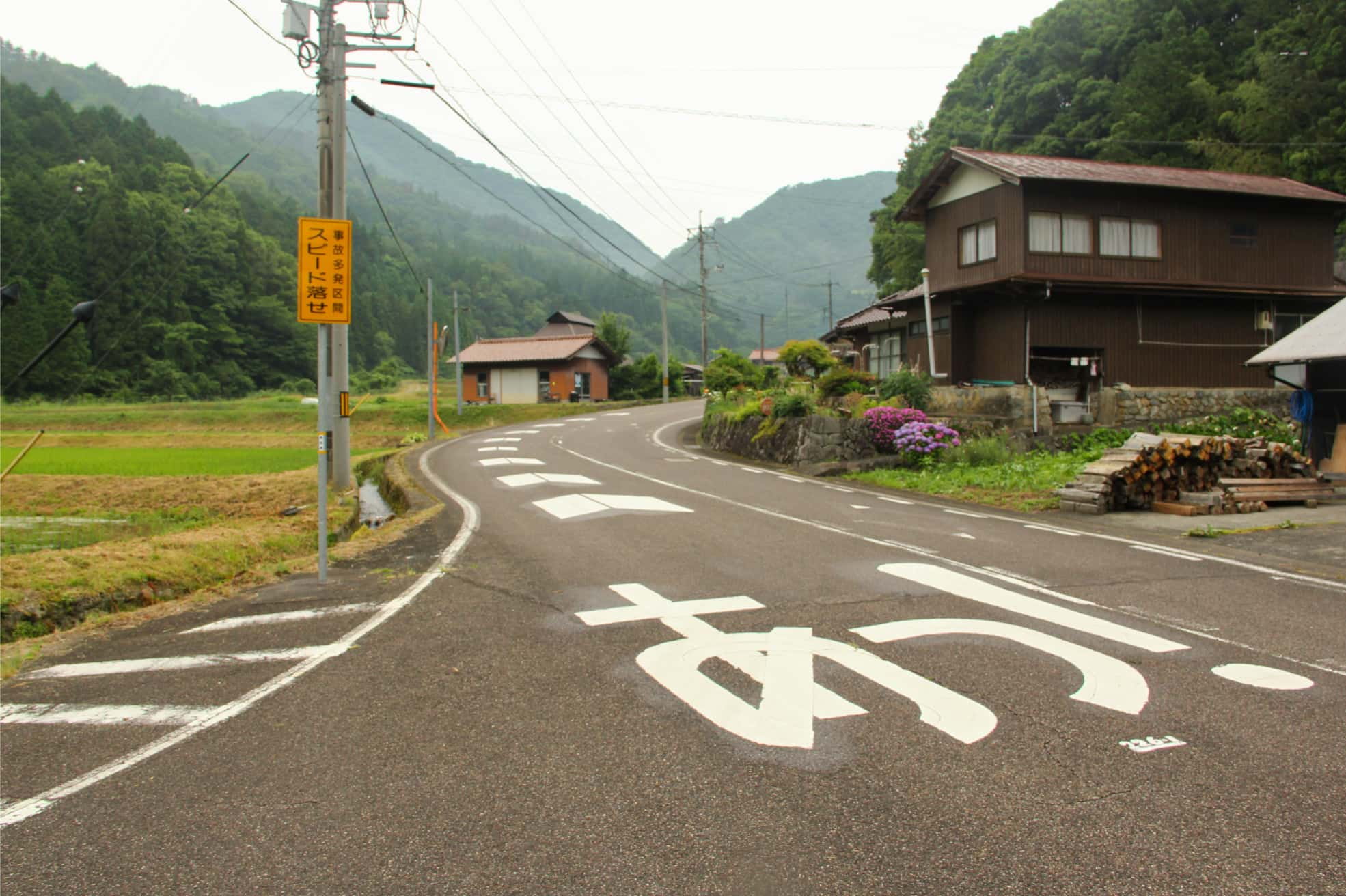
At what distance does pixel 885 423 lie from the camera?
1903 centimetres

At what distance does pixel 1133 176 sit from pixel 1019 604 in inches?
799

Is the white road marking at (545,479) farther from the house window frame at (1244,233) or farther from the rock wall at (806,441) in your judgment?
the house window frame at (1244,233)

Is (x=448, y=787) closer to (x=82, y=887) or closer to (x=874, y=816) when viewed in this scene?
(x=82, y=887)

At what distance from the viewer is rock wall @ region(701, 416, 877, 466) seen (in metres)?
19.0

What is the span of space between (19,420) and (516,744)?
4240 cm

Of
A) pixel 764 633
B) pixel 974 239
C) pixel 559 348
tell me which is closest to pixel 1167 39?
pixel 974 239

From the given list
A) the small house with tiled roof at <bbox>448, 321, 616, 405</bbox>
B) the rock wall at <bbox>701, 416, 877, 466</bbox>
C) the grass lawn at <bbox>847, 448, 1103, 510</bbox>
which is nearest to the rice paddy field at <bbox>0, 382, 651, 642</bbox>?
the rock wall at <bbox>701, 416, 877, 466</bbox>

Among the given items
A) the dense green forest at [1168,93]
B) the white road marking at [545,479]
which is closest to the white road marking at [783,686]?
the white road marking at [545,479]

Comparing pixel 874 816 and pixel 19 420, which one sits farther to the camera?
pixel 19 420

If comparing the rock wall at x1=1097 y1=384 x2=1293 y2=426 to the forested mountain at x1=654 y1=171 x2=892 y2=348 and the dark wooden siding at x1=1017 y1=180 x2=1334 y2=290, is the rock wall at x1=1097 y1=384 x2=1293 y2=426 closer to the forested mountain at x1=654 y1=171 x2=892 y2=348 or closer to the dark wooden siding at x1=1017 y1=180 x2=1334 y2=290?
the dark wooden siding at x1=1017 y1=180 x2=1334 y2=290

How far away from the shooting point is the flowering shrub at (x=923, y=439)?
59.3ft

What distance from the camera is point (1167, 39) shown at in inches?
1494

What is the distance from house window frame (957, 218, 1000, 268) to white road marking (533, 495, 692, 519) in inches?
533

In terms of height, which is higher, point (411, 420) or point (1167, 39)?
point (1167, 39)
